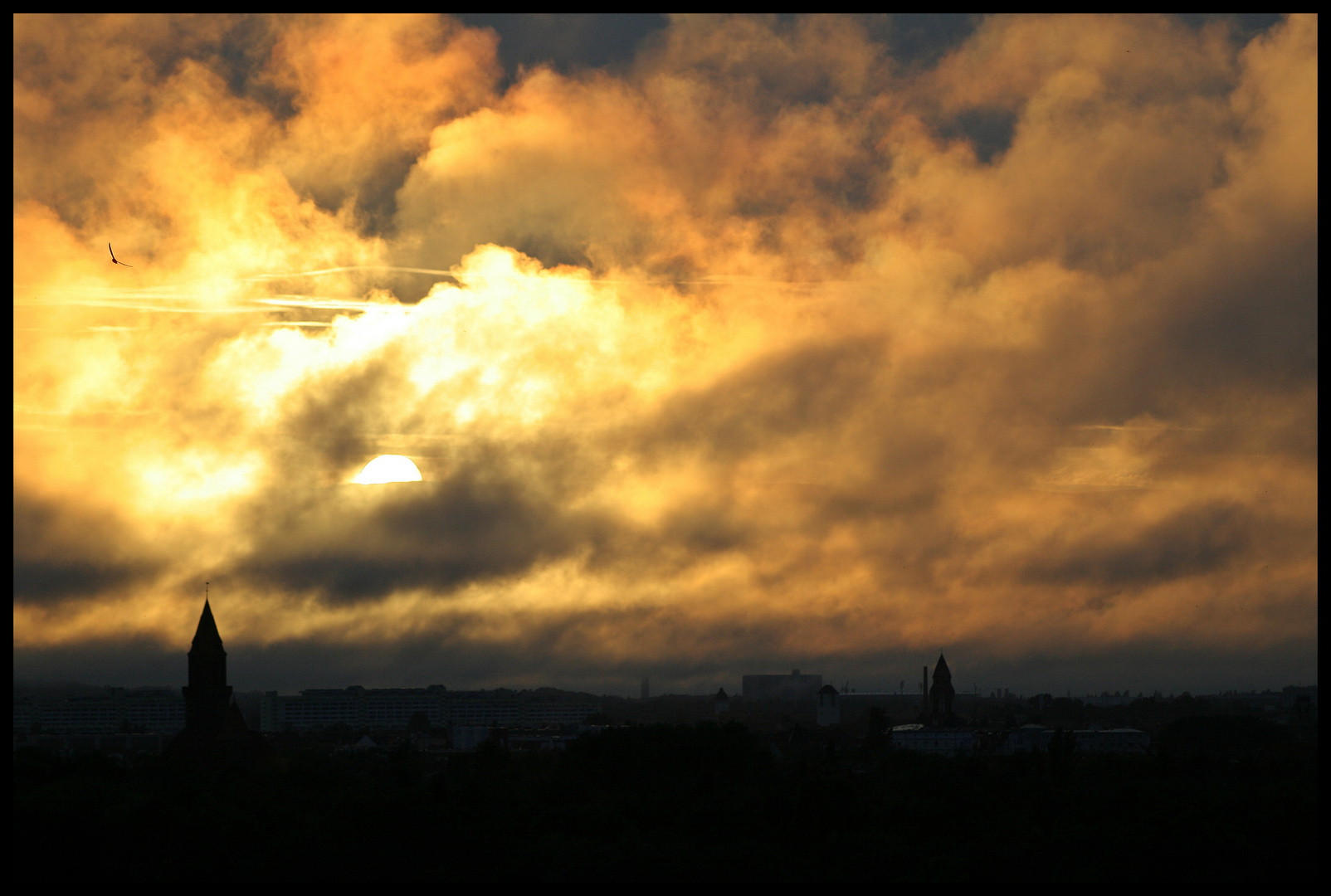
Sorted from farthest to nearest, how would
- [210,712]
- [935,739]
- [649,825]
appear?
1. [935,739]
2. [210,712]
3. [649,825]

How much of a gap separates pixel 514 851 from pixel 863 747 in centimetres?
8212

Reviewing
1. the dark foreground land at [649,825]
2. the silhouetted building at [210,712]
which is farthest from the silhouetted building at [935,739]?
the silhouetted building at [210,712]

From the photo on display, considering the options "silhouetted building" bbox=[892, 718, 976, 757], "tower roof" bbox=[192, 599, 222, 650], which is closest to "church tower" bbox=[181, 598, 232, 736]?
"tower roof" bbox=[192, 599, 222, 650]

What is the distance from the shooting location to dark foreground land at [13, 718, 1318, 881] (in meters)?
49.4

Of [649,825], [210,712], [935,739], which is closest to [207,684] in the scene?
[210,712]

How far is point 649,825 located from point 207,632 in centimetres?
4629

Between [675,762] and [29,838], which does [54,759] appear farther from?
[675,762]

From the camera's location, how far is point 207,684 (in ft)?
303

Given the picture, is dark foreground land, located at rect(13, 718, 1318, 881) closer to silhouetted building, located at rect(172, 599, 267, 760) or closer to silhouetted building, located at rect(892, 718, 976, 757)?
silhouetted building, located at rect(172, 599, 267, 760)

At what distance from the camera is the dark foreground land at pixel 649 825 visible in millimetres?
49438

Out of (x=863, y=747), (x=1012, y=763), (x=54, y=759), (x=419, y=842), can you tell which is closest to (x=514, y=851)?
(x=419, y=842)

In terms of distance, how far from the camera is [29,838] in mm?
50062

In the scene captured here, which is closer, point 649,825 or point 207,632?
point 649,825

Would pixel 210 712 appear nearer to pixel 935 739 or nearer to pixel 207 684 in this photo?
pixel 207 684
